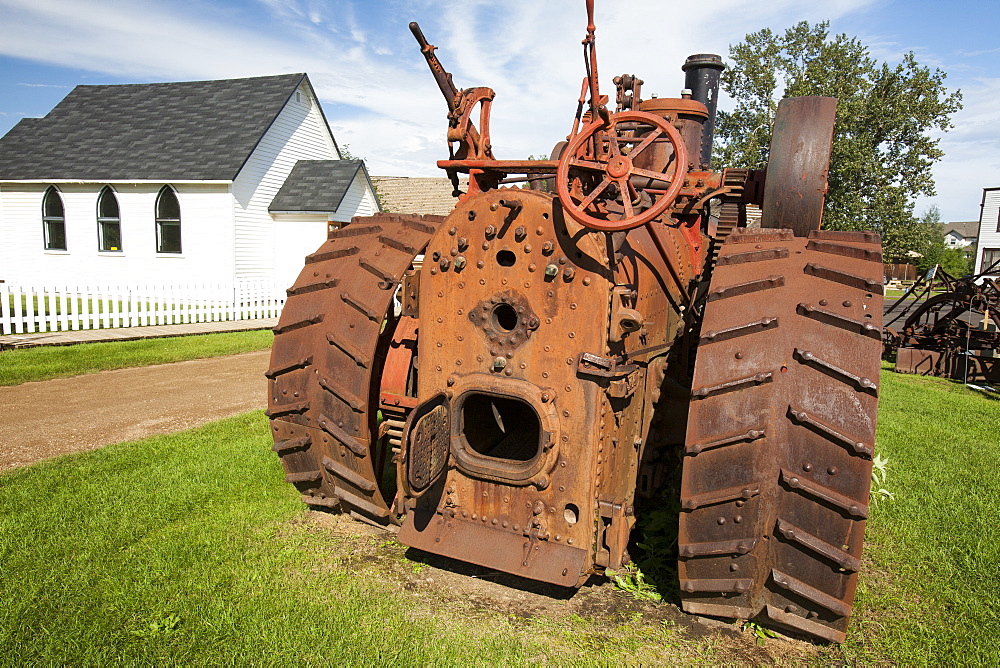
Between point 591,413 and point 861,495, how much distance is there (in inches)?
45.3

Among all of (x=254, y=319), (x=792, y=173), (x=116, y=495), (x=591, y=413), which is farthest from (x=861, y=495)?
(x=254, y=319)

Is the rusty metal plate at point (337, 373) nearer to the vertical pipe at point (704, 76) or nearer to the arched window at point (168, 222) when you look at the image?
the vertical pipe at point (704, 76)

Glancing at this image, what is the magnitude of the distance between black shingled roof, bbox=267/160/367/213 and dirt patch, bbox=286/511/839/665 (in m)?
16.4

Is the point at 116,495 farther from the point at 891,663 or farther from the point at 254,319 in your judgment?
the point at 254,319

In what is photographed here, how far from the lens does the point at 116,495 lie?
15.4 ft

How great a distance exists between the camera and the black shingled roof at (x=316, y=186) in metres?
19.2

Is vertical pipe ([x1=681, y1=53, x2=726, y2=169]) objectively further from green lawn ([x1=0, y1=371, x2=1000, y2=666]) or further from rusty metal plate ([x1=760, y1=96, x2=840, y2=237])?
green lawn ([x1=0, y1=371, x2=1000, y2=666])

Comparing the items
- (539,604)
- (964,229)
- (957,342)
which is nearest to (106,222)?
(539,604)

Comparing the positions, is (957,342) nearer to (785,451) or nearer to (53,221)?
(785,451)

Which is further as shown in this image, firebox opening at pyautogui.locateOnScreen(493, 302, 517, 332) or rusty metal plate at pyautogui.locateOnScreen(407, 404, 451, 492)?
firebox opening at pyautogui.locateOnScreen(493, 302, 517, 332)

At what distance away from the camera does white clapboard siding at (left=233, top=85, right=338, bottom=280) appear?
61.6 feet

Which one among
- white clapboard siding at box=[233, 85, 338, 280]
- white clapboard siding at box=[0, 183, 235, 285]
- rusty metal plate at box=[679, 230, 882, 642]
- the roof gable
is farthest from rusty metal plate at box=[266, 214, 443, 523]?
the roof gable

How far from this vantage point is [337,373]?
3.61 metres

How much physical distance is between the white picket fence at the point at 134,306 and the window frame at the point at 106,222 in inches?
50.4
